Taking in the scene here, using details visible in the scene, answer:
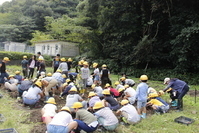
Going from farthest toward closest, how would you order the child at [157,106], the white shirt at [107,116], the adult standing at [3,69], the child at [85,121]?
the adult standing at [3,69] → the child at [157,106] → the white shirt at [107,116] → the child at [85,121]

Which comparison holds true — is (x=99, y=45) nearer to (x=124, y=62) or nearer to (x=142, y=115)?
(x=124, y=62)

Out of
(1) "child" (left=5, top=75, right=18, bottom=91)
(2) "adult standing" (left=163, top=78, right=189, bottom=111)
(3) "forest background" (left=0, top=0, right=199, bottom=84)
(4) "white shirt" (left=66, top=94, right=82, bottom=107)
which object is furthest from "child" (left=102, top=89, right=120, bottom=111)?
(3) "forest background" (left=0, top=0, right=199, bottom=84)

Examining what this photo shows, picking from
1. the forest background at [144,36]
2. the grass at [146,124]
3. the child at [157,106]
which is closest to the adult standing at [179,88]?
the grass at [146,124]

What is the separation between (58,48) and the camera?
24.9m

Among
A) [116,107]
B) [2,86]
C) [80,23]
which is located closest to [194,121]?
[116,107]

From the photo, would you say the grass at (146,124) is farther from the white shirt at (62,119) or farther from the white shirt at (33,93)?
the white shirt at (62,119)

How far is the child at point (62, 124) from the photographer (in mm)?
3787

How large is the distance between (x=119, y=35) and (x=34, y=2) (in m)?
37.3

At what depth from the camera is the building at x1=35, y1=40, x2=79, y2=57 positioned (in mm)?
24878

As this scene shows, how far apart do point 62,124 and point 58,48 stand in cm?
2212

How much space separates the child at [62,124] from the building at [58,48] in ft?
70.6

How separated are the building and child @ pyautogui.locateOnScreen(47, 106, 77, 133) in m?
21.5

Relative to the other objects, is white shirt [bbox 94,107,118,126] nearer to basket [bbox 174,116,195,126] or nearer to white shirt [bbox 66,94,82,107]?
white shirt [bbox 66,94,82,107]

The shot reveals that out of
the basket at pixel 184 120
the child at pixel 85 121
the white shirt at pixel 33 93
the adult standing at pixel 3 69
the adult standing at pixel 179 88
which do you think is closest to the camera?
the child at pixel 85 121
